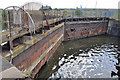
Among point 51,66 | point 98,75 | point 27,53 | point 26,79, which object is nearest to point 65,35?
point 51,66

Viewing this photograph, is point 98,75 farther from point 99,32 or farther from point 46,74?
point 99,32

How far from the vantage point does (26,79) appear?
2.00 m

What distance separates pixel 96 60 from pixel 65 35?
761 cm

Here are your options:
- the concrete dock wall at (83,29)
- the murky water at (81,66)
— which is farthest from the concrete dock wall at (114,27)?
the murky water at (81,66)

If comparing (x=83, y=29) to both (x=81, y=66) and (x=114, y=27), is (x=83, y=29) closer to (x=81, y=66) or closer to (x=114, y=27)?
(x=114, y=27)

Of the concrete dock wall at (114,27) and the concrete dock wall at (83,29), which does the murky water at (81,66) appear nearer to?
the concrete dock wall at (83,29)

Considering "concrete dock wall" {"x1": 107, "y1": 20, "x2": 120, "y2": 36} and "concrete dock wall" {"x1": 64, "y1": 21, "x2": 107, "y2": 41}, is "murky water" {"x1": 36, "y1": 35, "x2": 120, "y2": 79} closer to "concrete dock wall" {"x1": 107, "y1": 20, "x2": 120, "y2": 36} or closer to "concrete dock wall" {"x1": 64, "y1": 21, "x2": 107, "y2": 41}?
"concrete dock wall" {"x1": 64, "y1": 21, "x2": 107, "y2": 41}

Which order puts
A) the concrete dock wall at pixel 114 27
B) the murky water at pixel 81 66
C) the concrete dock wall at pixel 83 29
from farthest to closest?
the concrete dock wall at pixel 114 27
the concrete dock wall at pixel 83 29
the murky water at pixel 81 66

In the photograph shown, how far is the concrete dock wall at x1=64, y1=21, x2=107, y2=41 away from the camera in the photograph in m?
17.6

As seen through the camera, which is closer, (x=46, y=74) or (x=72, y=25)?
(x=46, y=74)

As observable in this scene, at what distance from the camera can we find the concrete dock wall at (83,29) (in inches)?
692

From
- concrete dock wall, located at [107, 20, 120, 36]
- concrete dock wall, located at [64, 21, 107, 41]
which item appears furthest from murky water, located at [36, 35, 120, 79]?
concrete dock wall, located at [107, 20, 120, 36]

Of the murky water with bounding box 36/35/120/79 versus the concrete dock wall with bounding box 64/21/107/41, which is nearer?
the murky water with bounding box 36/35/120/79

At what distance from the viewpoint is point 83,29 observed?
64.7ft
